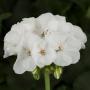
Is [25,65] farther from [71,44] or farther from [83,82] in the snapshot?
[83,82]

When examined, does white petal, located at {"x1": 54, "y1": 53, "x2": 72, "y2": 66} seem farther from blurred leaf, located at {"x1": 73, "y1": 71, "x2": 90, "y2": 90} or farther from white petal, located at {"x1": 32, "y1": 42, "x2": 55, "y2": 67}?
blurred leaf, located at {"x1": 73, "y1": 71, "x2": 90, "y2": 90}

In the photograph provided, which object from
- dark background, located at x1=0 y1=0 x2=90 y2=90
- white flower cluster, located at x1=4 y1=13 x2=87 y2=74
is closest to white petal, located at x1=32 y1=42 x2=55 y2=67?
white flower cluster, located at x1=4 y1=13 x2=87 y2=74

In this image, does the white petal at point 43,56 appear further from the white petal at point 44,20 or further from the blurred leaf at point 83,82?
the blurred leaf at point 83,82

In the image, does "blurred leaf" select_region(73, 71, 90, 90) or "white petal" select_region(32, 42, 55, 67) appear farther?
"blurred leaf" select_region(73, 71, 90, 90)

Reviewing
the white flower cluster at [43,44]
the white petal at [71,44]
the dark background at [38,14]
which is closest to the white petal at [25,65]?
the white flower cluster at [43,44]

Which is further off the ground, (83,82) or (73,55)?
(73,55)

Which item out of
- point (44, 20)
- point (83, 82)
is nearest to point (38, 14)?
point (83, 82)
